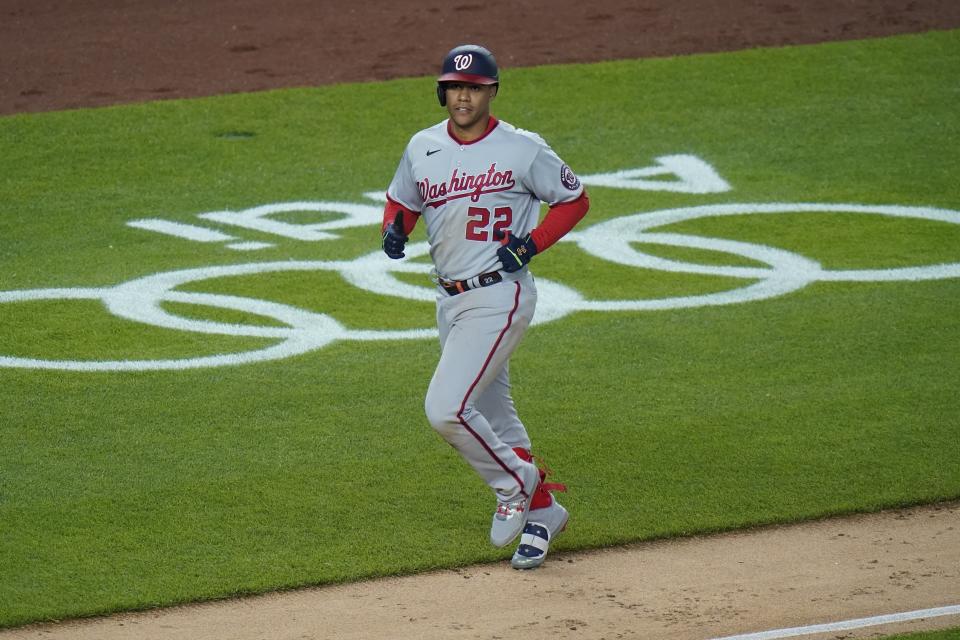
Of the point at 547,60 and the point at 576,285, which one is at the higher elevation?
the point at 547,60

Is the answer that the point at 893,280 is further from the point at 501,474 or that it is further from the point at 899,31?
the point at 899,31

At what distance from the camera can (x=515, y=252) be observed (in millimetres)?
5957

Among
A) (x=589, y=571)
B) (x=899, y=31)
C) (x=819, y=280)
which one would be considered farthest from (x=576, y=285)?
(x=899, y=31)

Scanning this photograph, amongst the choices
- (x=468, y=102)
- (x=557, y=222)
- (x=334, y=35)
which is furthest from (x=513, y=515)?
(x=334, y=35)

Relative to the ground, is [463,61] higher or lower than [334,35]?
higher

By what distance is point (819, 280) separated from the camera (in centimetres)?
Answer: 1027

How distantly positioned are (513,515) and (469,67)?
5.85ft

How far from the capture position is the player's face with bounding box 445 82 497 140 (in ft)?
19.8

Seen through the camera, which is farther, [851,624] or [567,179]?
[567,179]

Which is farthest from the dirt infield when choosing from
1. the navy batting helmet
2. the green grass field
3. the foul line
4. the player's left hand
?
the foul line

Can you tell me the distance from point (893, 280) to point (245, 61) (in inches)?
323

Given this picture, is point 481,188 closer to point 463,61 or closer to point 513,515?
→ point 463,61

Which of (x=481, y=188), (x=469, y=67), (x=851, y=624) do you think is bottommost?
(x=851, y=624)

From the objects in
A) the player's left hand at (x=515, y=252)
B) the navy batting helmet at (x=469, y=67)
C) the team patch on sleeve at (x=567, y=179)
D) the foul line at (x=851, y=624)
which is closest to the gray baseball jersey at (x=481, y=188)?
the team patch on sleeve at (x=567, y=179)
